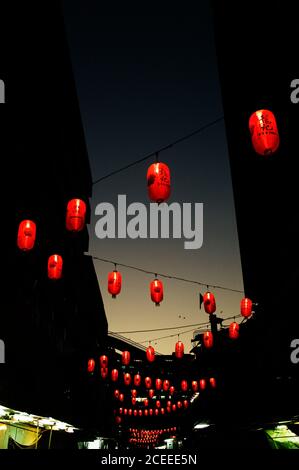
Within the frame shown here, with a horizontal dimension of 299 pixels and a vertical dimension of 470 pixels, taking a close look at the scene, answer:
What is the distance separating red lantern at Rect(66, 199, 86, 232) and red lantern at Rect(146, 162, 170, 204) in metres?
2.79

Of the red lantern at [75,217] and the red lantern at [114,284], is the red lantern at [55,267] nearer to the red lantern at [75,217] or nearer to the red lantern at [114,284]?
the red lantern at [114,284]

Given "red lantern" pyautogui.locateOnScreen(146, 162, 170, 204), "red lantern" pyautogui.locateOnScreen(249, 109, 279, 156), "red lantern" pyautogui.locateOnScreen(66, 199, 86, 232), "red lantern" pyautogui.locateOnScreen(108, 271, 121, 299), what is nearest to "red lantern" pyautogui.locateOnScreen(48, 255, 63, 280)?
"red lantern" pyautogui.locateOnScreen(108, 271, 121, 299)

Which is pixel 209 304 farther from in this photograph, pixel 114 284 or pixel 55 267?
pixel 55 267

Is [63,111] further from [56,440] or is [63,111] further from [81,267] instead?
[56,440]

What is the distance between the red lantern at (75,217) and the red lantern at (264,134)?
5853mm

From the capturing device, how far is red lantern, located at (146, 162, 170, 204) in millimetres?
10201

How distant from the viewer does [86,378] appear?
27.9 m

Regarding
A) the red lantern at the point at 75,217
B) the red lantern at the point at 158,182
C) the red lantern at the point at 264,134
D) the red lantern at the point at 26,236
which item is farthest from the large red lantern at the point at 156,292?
the red lantern at the point at 264,134

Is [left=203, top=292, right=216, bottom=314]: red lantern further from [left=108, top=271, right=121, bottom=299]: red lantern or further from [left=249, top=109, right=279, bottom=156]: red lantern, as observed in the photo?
[left=249, top=109, right=279, bottom=156]: red lantern

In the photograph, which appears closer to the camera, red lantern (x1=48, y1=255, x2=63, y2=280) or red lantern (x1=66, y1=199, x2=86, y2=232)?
red lantern (x1=66, y1=199, x2=86, y2=232)

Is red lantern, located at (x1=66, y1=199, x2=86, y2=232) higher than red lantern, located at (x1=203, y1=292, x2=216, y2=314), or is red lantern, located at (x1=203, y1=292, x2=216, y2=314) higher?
red lantern, located at (x1=66, y1=199, x2=86, y2=232)

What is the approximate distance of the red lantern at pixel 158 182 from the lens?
33.5ft

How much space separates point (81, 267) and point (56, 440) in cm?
1128
